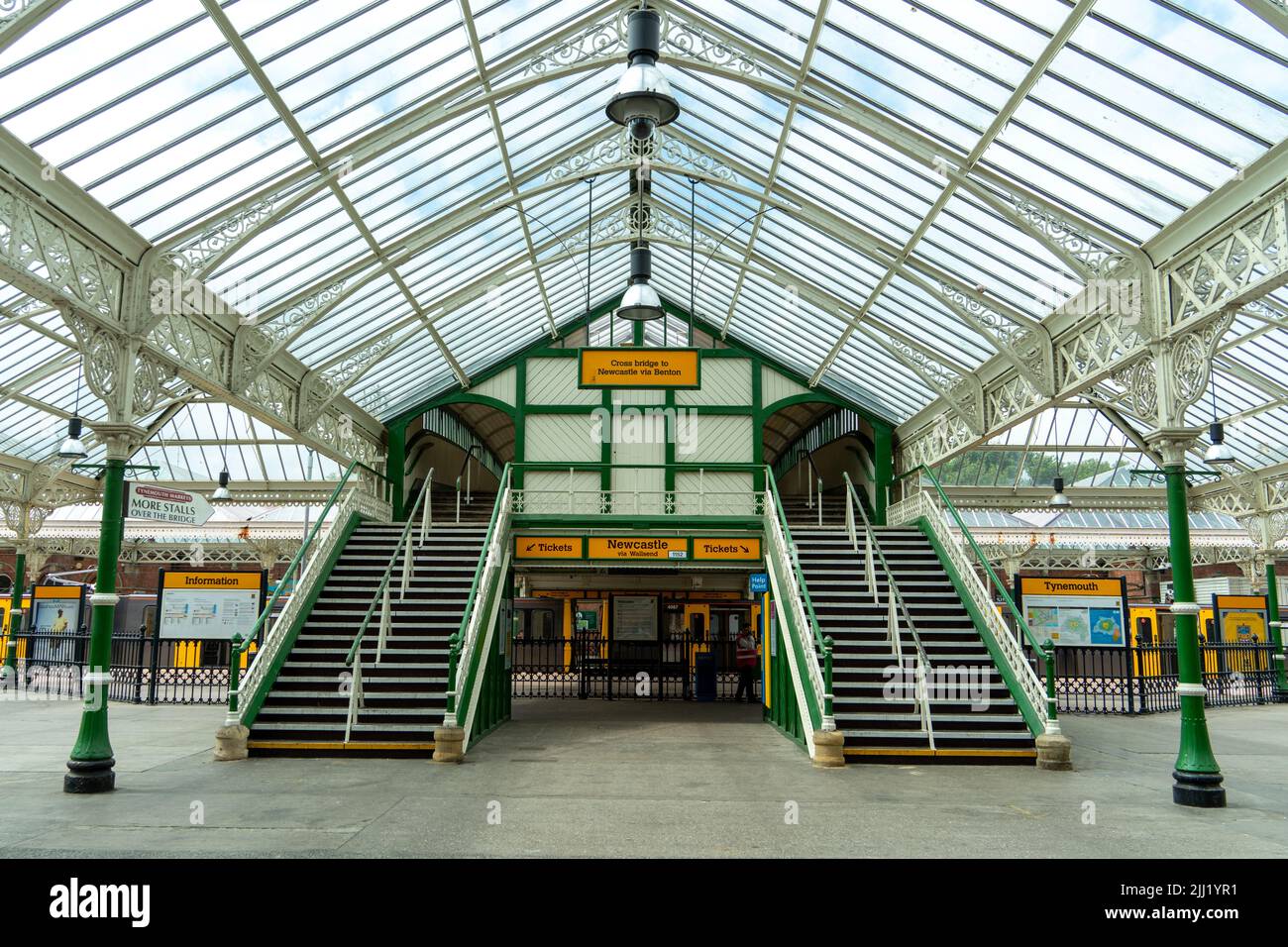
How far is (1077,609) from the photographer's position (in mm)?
17453

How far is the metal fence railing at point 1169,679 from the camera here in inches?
734

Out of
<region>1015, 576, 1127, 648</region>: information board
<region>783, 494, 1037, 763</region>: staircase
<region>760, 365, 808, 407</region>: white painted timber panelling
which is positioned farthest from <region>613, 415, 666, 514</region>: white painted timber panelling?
<region>1015, 576, 1127, 648</region>: information board

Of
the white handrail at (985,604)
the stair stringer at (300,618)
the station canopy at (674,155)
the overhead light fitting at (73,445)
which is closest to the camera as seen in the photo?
the station canopy at (674,155)

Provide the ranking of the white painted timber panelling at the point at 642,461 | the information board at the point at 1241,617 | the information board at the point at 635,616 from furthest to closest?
the information board at the point at 635,616 → the information board at the point at 1241,617 → the white painted timber panelling at the point at 642,461

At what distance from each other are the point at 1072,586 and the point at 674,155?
37.0 feet

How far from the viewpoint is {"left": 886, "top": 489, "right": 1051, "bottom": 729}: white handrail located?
1174 centimetres

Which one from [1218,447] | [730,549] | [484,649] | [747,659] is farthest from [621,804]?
[1218,447]

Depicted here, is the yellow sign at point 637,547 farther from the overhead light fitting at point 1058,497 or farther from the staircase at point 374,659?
the overhead light fitting at point 1058,497

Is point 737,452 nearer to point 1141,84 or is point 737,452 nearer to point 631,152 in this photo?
point 631,152

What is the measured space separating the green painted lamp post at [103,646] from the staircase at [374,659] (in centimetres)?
246

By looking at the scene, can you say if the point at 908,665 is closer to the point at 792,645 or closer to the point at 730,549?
the point at 792,645

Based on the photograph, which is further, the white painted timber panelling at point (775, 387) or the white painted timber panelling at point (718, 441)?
the white painted timber panelling at point (775, 387)

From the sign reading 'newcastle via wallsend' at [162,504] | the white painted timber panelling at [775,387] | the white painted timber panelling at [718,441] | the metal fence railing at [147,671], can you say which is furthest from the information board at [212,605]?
the white painted timber panelling at [775,387]

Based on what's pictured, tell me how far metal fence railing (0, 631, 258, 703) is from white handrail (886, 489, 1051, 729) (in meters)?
13.8
